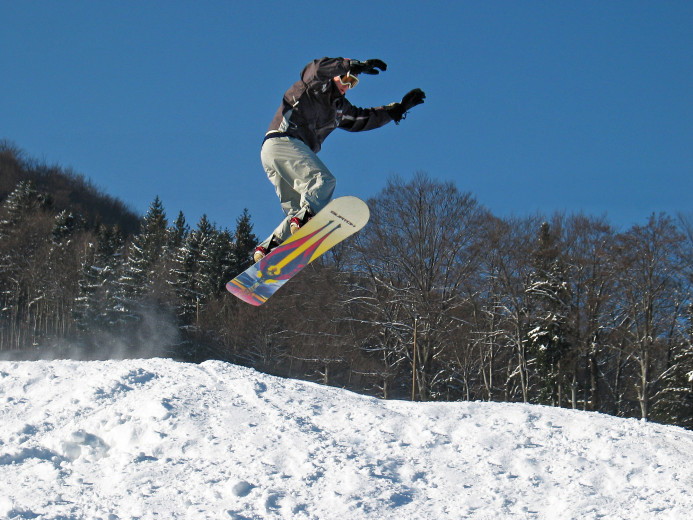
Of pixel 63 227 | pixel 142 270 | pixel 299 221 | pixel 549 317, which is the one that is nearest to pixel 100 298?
pixel 142 270

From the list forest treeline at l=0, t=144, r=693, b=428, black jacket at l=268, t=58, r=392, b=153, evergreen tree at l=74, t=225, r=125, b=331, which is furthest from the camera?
evergreen tree at l=74, t=225, r=125, b=331

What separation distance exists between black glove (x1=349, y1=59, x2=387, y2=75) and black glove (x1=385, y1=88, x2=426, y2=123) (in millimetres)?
835

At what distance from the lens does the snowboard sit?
226 inches

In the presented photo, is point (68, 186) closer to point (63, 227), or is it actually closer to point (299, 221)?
point (63, 227)

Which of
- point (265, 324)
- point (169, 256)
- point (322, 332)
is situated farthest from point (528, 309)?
point (169, 256)

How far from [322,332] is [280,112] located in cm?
2511

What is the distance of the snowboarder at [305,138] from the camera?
17.9ft

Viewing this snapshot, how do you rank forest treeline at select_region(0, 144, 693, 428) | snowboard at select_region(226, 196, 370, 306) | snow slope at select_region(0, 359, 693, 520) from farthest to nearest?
forest treeline at select_region(0, 144, 693, 428) < snowboard at select_region(226, 196, 370, 306) < snow slope at select_region(0, 359, 693, 520)

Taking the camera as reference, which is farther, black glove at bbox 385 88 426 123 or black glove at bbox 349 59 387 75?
black glove at bbox 385 88 426 123

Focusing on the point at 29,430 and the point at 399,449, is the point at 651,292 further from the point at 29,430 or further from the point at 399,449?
Answer: the point at 29,430

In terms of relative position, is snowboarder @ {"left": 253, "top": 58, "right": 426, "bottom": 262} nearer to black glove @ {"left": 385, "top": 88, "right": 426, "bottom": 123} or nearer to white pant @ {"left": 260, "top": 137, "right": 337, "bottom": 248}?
white pant @ {"left": 260, "top": 137, "right": 337, "bottom": 248}

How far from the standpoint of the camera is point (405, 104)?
19.7ft

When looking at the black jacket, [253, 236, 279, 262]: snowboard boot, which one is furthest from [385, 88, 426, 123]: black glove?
[253, 236, 279, 262]: snowboard boot

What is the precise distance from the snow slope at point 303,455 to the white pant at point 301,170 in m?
2.25
